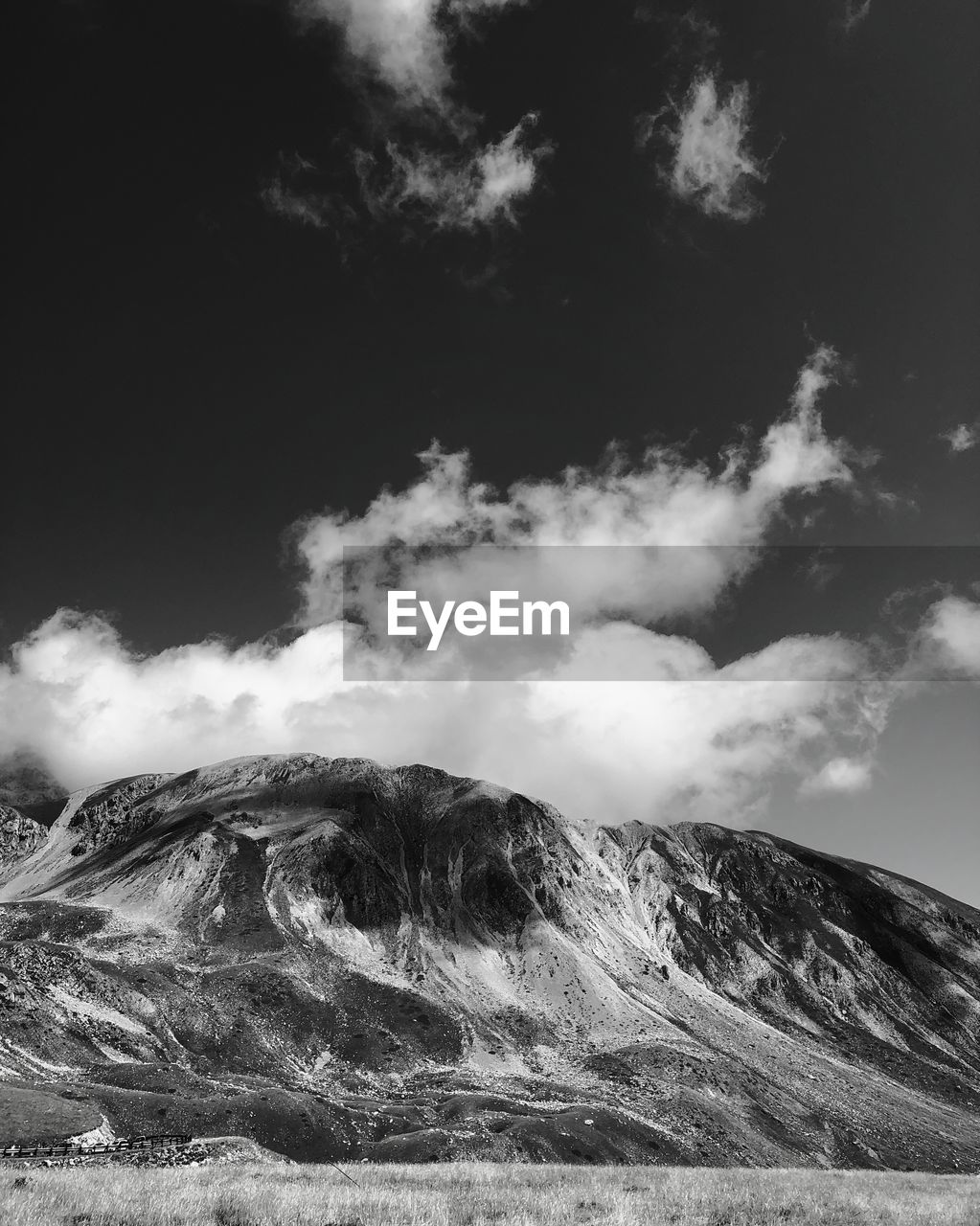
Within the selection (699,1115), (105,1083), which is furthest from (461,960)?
(105,1083)

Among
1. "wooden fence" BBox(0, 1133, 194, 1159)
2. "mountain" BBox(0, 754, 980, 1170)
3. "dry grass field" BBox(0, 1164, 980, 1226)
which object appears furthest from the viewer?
"mountain" BBox(0, 754, 980, 1170)

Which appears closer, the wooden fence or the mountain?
the wooden fence

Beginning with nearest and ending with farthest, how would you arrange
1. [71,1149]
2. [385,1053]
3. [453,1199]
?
1. [453,1199]
2. [71,1149]
3. [385,1053]

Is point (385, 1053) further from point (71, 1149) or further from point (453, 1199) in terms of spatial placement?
point (453, 1199)

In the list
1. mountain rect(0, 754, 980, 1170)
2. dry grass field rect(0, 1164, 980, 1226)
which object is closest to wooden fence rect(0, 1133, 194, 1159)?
mountain rect(0, 754, 980, 1170)

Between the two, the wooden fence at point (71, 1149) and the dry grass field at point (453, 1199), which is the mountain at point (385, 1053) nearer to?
the wooden fence at point (71, 1149)

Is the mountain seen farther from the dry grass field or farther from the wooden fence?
the dry grass field

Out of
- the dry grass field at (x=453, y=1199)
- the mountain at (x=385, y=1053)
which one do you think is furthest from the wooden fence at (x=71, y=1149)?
the dry grass field at (x=453, y=1199)

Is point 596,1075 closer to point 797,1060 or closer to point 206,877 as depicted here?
point 797,1060

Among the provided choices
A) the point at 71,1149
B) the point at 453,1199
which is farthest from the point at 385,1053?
the point at 453,1199
